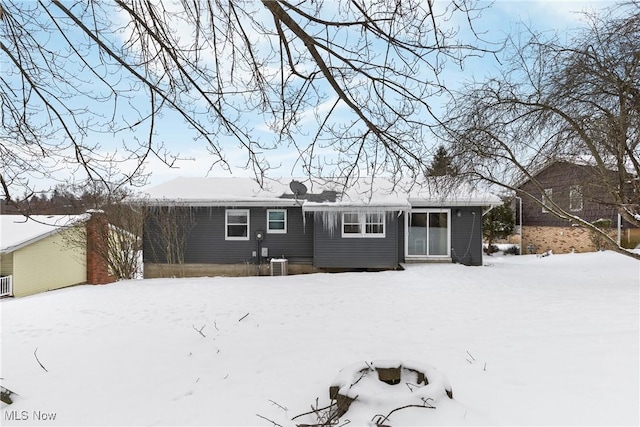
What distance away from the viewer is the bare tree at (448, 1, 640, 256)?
6.06m

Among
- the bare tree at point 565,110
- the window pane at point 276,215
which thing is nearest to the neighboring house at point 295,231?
the window pane at point 276,215

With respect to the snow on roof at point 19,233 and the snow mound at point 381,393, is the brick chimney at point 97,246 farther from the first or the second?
the snow mound at point 381,393

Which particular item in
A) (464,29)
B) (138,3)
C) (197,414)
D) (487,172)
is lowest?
(197,414)

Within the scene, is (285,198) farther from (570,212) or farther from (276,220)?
(570,212)

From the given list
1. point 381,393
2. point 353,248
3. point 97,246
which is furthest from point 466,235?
point 97,246

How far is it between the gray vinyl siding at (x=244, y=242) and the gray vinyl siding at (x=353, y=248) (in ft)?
2.52

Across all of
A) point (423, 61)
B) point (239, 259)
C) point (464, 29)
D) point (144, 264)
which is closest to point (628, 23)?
point (464, 29)

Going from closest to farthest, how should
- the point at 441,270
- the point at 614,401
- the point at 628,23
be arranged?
1. the point at 614,401
2. the point at 628,23
3. the point at 441,270

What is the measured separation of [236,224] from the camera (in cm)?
1316

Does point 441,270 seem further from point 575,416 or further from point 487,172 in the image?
point 575,416

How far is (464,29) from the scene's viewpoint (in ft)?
11.5

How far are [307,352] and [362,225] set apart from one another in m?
8.11

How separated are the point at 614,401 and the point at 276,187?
1213 centimetres

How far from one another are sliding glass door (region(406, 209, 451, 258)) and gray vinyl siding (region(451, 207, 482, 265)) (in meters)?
0.26
